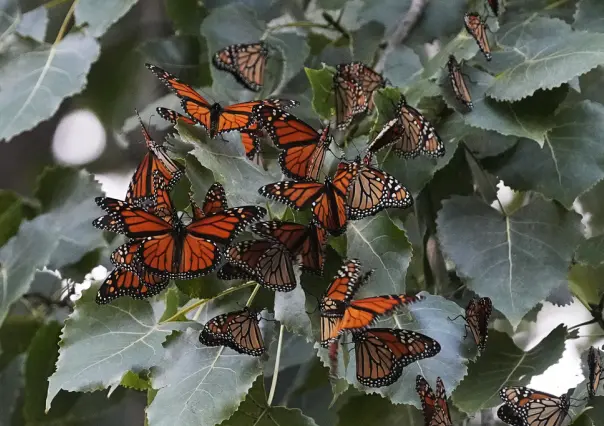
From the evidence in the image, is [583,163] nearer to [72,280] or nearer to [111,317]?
[111,317]

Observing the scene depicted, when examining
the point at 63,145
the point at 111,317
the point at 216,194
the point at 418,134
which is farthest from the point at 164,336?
the point at 63,145

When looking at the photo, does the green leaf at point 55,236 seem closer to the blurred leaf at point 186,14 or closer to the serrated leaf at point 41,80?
the serrated leaf at point 41,80

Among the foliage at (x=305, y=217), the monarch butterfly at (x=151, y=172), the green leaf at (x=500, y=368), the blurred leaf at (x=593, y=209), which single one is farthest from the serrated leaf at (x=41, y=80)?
the blurred leaf at (x=593, y=209)

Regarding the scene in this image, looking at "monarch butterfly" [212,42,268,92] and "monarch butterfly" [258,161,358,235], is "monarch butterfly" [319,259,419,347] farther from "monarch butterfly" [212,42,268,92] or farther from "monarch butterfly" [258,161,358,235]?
"monarch butterfly" [212,42,268,92]

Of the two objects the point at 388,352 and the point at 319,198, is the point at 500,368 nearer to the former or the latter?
the point at 388,352

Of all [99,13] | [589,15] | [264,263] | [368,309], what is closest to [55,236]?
[99,13]
